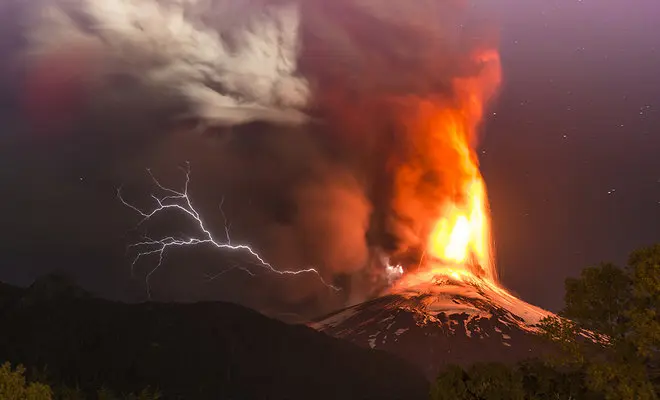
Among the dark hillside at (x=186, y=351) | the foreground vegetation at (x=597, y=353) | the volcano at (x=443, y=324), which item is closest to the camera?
the foreground vegetation at (x=597, y=353)

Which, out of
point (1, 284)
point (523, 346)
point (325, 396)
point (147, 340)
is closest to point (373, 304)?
point (523, 346)

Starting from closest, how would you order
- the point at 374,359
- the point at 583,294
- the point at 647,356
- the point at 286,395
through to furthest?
the point at 647,356
the point at 583,294
the point at 286,395
the point at 374,359

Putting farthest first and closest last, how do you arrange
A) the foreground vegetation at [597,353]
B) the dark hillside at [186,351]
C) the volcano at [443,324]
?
the volcano at [443,324] → the dark hillside at [186,351] → the foreground vegetation at [597,353]

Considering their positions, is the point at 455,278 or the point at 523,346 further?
the point at 455,278

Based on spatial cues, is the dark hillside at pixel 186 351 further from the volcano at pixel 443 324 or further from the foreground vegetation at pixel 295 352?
the volcano at pixel 443 324

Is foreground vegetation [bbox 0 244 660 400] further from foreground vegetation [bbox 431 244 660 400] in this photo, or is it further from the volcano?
the volcano

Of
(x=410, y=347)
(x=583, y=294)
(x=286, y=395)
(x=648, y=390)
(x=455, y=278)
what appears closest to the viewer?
(x=648, y=390)

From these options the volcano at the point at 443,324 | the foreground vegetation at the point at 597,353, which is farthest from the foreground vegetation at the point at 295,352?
the volcano at the point at 443,324

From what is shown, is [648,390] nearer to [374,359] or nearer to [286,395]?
[286,395]

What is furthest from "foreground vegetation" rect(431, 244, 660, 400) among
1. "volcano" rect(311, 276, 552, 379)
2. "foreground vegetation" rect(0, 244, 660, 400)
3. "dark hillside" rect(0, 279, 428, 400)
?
"volcano" rect(311, 276, 552, 379)
